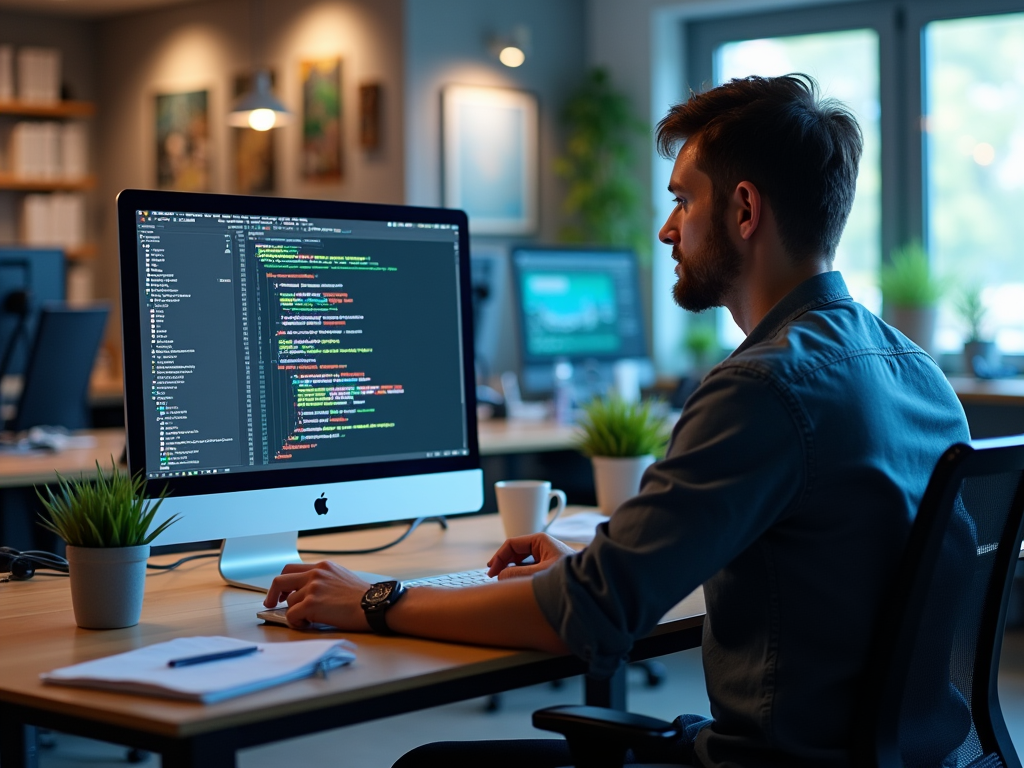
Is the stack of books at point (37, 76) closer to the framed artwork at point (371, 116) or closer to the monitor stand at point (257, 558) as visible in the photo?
the framed artwork at point (371, 116)

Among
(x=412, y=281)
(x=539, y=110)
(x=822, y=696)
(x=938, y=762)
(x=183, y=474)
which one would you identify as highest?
(x=539, y=110)

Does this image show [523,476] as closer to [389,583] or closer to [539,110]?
[389,583]

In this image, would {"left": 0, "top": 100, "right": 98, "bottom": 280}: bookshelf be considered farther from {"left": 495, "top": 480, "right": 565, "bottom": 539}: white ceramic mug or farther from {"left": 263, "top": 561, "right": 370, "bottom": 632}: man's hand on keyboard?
{"left": 263, "top": 561, "right": 370, "bottom": 632}: man's hand on keyboard

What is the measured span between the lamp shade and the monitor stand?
4.36 metres

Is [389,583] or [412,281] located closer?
[389,583]

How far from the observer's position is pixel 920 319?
4.90m

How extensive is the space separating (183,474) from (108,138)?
6.75 meters

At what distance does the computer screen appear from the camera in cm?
380

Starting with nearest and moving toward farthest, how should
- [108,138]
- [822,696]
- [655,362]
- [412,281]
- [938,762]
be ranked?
[822,696] → [938,762] → [412,281] → [655,362] → [108,138]

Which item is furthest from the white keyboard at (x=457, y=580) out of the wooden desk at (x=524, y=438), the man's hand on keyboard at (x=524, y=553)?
the wooden desk at (x=524, y=438)

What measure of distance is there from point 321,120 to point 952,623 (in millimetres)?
5599

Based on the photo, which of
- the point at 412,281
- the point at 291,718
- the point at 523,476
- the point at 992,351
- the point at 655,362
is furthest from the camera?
the point at 655,362

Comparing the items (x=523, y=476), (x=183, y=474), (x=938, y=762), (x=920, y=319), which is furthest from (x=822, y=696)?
(x=920, y=319)

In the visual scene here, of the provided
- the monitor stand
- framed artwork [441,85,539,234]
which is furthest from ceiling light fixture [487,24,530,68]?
the monitor stand
